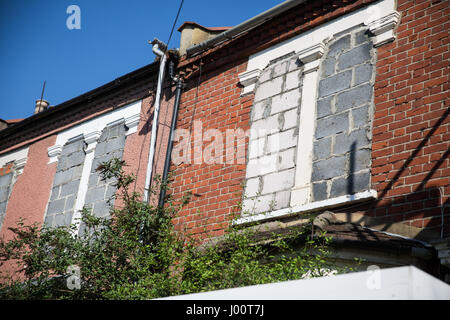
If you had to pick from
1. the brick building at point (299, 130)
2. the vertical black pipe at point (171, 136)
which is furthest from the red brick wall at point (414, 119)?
the vertical black pipe at point (171, 136)

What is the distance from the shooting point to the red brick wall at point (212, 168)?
8.31 metres

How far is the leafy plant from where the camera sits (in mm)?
6480

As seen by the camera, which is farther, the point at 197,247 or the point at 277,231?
the point at 197,247

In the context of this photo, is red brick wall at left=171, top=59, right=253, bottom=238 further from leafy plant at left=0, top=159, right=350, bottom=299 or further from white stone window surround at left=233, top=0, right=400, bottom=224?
Result: white stone window surround at left=233, top=0, right=400, bottom=224

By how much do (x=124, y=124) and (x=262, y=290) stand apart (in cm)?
760

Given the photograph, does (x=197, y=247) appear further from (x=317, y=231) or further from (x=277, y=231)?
(x=317, y=231)

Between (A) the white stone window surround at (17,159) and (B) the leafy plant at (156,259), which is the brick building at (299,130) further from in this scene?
(A) the white stone window surround at (17,159)

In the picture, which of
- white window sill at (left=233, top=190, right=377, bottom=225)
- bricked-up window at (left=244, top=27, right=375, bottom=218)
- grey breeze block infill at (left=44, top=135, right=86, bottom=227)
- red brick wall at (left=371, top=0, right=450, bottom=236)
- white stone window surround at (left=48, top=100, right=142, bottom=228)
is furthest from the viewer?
grey breeze block infill at (left=44, top=135, right=86, bottom=227)

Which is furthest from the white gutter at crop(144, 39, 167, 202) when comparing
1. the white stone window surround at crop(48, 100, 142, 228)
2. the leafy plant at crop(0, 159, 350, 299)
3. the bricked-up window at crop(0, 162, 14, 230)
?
the bricked-up window at crop(0, 162, 14, 230)

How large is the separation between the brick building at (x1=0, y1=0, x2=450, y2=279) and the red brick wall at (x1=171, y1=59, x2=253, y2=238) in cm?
2

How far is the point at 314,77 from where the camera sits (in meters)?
8.16

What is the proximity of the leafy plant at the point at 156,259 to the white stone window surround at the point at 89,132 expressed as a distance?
66.1 inches

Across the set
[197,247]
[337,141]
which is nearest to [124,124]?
[197,247]

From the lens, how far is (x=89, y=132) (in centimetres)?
1136
